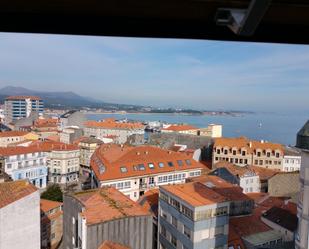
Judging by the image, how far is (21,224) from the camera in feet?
32.6

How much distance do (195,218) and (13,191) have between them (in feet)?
19.4

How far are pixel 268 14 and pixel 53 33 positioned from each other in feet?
2.55

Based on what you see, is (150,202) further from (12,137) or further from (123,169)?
(12,137)

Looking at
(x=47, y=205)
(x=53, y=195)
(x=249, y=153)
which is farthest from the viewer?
(x=249, y=153)

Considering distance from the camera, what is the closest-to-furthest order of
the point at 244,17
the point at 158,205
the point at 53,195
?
the point at 244,17
the point at 158,205
the point at 53,195

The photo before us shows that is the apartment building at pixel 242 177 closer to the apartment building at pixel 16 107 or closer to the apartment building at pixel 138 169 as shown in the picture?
the apartment building at pixel 138 169

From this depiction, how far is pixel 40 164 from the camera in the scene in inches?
976

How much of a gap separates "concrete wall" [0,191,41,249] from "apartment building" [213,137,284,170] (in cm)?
1813

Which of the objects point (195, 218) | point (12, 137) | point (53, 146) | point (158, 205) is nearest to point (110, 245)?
point (195, 218)

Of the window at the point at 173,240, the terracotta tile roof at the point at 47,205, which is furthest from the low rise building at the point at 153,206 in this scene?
the terracotta tile roof at the point at 47,205

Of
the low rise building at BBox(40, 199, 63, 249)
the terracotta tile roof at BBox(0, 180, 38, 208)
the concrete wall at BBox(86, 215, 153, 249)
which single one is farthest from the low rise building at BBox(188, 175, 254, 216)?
the low rise building at BBox(40, 199, 63, 249)

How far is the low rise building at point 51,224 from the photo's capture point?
1476cm

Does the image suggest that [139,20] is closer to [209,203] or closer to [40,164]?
[209,203]

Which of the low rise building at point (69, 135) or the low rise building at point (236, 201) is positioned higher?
the low rise building at point (236, 201)
